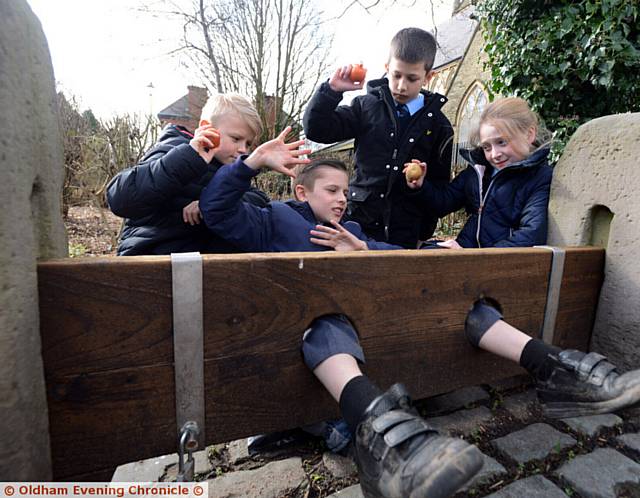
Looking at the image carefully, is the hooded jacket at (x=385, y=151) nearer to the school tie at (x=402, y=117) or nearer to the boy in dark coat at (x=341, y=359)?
the school tie at (x=402, y=117)

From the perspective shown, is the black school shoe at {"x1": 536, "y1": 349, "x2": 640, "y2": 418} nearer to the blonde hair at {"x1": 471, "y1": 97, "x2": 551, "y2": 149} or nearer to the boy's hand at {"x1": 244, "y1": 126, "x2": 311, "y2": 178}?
the boy's hand at {"x1": 244, "y1": 126, "x2": 311, "y2": 178}

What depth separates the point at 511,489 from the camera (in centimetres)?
138

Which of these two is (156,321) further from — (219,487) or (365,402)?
(219,487)

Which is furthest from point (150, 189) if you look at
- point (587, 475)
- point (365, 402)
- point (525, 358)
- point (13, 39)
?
point (587, 475)

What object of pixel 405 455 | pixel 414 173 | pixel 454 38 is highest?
pixel 454 38

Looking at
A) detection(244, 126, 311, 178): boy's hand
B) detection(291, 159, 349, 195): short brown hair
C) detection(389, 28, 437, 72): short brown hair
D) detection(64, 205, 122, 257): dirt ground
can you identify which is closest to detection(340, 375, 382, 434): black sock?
detection(244, 126, 311, 178): boy's hand

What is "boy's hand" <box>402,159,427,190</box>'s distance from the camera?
2393 millimetres

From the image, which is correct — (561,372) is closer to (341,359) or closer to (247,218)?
(341,359)

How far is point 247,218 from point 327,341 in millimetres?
698

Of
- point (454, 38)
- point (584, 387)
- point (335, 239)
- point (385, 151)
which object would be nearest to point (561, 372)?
point (584, 387)

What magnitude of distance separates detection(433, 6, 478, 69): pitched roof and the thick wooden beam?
866 inches

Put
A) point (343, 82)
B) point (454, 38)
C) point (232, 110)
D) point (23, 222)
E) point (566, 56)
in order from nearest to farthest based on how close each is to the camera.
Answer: point (23, 222)
point (232, 110)
point (343, 82)
point (566, 56)
point (454, 38)

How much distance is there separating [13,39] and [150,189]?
0.80m

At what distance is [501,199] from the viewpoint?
232 cm
